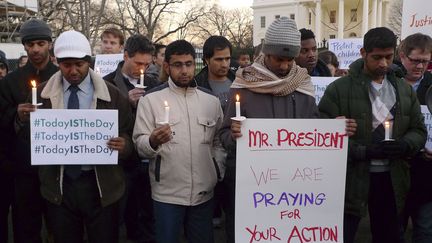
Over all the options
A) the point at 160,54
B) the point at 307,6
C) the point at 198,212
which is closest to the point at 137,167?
the point at 198,212

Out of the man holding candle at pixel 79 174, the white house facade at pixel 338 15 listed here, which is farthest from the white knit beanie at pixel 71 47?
the white house facade at pixel 338 15

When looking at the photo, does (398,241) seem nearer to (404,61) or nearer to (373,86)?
(373,86)

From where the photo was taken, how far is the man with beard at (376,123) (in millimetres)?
3311

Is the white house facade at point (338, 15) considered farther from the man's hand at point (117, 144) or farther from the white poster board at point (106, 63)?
the man's hand at point (117, 144)

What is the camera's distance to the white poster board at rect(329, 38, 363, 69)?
828cm

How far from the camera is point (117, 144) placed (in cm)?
326

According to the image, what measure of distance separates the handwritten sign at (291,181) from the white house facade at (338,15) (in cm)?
6351

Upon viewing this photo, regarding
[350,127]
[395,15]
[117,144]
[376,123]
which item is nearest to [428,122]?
[376,123]

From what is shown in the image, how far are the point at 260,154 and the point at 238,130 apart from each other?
24cm

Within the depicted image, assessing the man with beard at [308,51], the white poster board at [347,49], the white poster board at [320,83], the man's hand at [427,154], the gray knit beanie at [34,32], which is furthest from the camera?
the white poster board at [347,49]

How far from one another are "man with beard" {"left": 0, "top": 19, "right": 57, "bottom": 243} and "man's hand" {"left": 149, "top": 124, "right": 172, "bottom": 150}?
1198mm

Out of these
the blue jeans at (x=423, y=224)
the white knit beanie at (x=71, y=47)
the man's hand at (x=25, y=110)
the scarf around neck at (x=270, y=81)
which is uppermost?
the white knit beanie at (x=71, y=47)

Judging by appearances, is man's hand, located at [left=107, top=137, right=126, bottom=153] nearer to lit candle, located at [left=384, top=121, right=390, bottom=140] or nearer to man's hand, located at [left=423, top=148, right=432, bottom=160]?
lit candle, located at [left=384, top=121, right=390, bottom=140]

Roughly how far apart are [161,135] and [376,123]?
1.48m
